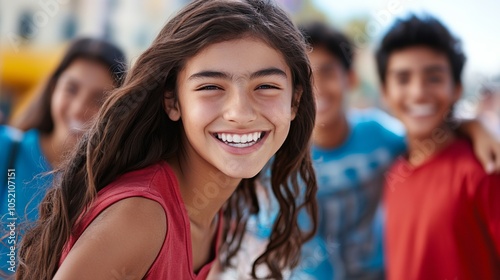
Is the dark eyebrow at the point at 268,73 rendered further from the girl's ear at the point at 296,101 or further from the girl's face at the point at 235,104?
the girl's ear at the point at 296,101

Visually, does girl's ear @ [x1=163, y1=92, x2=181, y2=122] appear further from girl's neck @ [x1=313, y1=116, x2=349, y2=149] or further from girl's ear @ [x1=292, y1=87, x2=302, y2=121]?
girl's neck @ [x1=313, y1=116, x2=349, y2=149]

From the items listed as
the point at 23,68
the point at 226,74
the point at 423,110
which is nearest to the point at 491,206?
the point at 423,110

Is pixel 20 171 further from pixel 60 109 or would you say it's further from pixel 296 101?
pixel 296 101

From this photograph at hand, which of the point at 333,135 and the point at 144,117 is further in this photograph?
the point at 333,135

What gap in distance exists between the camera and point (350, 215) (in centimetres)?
318

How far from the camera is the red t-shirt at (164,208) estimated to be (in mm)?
1622

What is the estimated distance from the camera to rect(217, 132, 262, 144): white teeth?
1795 mm

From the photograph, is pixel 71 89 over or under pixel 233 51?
under

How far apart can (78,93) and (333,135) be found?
4.39ft

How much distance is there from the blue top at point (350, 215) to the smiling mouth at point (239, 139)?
4.47 ft

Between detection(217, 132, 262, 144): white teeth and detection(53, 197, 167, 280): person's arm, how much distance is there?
0.29 meters

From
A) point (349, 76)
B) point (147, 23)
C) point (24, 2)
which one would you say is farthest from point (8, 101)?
point (349, 76)

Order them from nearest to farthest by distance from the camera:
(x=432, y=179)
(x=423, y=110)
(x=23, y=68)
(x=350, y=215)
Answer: (x=432, y=179), (x=423, y=110), (x=350, y=215), (x=23, y=68)

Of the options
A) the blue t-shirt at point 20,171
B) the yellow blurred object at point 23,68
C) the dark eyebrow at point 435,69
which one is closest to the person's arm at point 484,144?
the dark eyebrow at point 435,69
